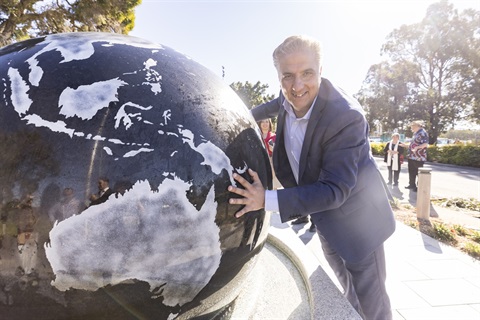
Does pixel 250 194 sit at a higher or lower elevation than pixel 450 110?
higher

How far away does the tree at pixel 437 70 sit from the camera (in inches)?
1157

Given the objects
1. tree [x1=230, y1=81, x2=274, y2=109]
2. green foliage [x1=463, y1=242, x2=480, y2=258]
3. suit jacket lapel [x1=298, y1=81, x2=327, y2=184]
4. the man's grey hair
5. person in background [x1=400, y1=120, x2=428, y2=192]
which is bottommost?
tree [x1=230, y1=81, x2=274, y2=109]

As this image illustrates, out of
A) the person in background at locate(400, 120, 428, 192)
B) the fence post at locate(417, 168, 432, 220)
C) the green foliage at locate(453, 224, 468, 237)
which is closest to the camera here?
the green foliage at locate(453, 224, 468, 237)

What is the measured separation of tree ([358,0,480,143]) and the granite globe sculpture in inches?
1380

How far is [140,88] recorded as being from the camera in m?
1.60

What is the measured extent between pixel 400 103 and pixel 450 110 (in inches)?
202

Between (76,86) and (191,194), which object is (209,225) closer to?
(191,194)

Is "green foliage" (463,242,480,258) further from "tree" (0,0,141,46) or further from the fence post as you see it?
"tree" (0,0,141,46)

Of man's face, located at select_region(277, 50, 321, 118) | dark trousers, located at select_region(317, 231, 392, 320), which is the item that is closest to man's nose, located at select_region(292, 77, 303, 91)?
man's face, located at select_region(277, 50, 321, 118)

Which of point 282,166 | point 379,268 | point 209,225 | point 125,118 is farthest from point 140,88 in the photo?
point 379,268

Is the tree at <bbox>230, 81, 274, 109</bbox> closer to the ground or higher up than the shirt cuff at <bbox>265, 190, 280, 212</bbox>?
closer to the ground

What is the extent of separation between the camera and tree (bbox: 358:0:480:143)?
1157 inches

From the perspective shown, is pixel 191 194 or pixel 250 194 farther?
pixel 250 194

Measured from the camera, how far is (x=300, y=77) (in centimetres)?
203
